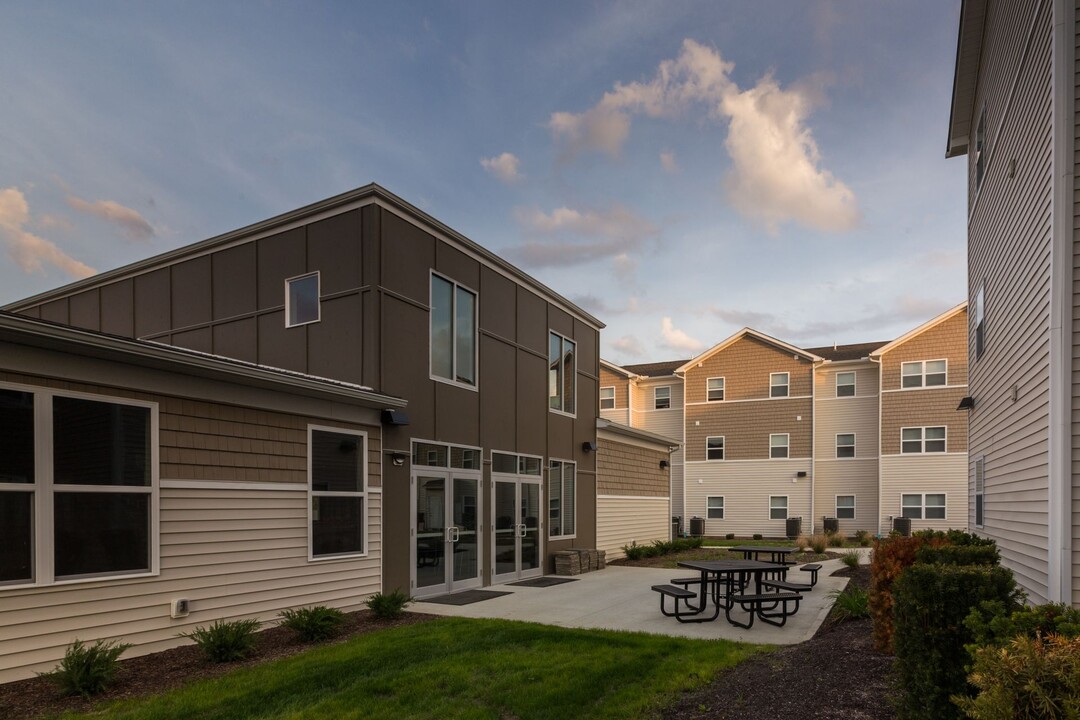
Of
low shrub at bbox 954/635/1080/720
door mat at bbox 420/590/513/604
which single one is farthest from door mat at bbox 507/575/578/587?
low shrub at bbox 954/635/1080/720

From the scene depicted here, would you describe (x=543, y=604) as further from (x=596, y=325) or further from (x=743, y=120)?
(x=743, y=120)

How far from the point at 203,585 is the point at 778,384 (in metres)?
25.0

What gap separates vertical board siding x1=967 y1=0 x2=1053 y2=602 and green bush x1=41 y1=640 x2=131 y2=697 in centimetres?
821

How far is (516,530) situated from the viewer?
45.1 feet

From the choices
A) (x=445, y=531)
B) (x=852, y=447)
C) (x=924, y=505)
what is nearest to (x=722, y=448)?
(x=852, y=447)

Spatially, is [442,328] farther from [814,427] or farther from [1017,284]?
[814,427]

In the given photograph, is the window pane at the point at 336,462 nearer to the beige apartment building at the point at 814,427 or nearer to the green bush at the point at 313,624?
the green bush at the point at 313,624

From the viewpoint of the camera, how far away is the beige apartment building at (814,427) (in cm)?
2545

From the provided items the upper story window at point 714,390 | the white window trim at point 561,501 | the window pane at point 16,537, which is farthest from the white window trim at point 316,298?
the upper story window at point 714,390

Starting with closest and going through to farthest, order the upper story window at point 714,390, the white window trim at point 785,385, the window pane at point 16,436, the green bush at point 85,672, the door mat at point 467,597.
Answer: the green bush at point 85,672
the window pane at point 16,436
the door mat at point 467,597
the white window trim at point 785,385
the upper story window at point 714,390

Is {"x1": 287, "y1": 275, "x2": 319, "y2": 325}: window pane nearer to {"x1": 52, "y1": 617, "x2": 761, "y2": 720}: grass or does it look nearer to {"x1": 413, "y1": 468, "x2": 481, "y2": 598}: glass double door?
{"x1": 413, "y1": 468, "x2": 481, "y2": 598}: glass double door

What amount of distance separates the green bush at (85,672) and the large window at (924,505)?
87.7ft

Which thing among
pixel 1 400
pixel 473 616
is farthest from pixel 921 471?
pixel 1 400

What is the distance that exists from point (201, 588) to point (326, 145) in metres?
12.0
